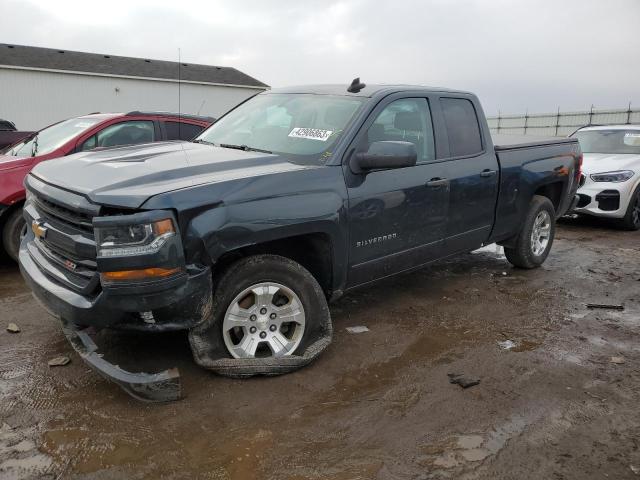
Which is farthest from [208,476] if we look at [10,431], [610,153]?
[610,153]

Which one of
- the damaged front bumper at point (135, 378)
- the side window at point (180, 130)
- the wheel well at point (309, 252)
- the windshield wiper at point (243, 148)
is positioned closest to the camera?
the damaged front bumper at point (135, 378)

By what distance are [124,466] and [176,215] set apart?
1244 mm

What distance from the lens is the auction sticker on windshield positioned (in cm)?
375

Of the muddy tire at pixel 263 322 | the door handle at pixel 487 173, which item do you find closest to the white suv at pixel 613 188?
the door handle at pixel 487 173

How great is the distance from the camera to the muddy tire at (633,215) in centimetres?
830

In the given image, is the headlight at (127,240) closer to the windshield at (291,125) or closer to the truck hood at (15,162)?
the windshield at (291,125)

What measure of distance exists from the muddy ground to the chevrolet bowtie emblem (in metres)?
0.86

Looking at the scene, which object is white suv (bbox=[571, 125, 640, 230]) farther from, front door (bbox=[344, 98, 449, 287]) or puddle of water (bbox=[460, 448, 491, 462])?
puddle of water (bbox=[460, 448, 491, 462])

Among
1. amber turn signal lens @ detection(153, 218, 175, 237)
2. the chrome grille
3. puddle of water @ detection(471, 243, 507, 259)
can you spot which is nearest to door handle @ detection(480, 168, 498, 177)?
puddle of water @ detection(471, 243, 507, 259)

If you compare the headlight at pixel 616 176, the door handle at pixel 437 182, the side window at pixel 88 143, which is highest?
the side window at pixel 88 143

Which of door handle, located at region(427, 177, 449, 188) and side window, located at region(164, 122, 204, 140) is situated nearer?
door handle, located at region(427, 177, 449, 188)

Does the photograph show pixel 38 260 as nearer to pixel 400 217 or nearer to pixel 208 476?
pixel 208 476

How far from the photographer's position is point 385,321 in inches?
173

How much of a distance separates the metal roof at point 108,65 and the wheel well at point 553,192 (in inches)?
955
